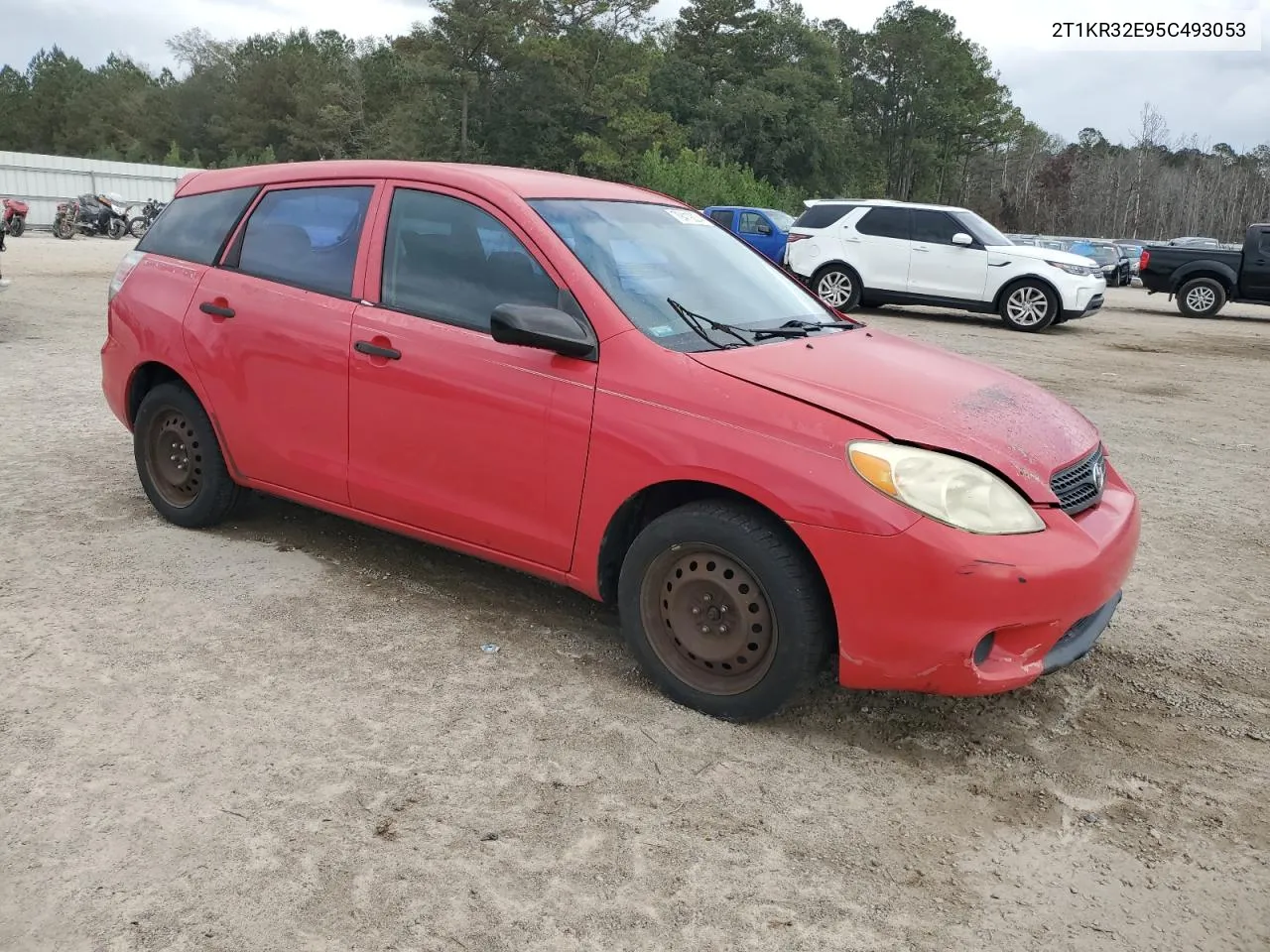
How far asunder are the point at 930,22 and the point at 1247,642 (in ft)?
282

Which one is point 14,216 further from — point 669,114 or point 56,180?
point 669,114

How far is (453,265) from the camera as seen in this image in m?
3.92

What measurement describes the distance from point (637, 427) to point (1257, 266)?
1973 centimetres

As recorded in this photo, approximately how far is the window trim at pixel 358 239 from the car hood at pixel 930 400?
151cm

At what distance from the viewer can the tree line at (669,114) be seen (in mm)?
55562

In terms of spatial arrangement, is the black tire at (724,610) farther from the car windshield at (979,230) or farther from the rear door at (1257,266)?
the rear door at (1257,266)

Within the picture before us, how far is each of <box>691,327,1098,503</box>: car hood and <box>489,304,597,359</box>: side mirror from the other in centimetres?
39

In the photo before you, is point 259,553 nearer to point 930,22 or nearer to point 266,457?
point 266,457

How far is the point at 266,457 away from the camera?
4.43 m

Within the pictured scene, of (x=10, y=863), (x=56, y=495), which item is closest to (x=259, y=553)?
(x=56, y=495)

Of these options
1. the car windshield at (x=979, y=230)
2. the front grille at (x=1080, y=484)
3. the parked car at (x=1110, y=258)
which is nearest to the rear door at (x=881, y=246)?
the car windshield at (x=979, y=230)

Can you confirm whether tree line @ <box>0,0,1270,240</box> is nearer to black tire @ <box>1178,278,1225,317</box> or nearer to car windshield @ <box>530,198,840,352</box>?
black tire @ <box>1178,278,1225,317</box>

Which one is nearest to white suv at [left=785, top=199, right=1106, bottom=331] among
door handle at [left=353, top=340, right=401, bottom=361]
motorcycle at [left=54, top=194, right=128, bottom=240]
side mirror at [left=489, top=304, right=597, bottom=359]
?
door handle at [left=353, top=340, right=401, bottom=361]

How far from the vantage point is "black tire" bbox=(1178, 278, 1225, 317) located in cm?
1995
